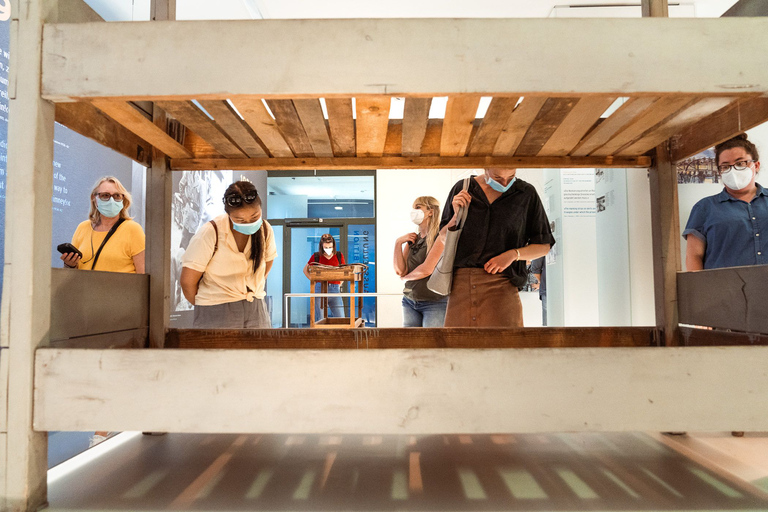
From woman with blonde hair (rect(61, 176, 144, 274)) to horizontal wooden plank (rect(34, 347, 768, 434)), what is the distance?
1730 mm

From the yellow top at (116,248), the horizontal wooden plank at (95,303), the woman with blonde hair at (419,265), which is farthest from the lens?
the woman with blonde hair at (419,265)

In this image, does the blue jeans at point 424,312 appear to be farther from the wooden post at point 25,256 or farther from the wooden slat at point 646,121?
the wooden post at point 25,256

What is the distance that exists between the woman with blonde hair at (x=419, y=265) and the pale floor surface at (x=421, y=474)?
1.65 metres

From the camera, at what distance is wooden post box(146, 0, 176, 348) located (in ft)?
5.63

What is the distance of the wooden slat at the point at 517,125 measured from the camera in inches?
50.7

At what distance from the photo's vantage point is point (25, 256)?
0.91 m

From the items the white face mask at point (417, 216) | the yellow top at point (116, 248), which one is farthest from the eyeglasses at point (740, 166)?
the yellow top at point (116, 248)

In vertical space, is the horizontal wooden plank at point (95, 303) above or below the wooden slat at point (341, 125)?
below

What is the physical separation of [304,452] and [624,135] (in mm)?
1315

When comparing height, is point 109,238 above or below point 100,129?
below

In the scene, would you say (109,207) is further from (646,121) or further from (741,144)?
(741,144)

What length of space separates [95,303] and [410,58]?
41.3 inches

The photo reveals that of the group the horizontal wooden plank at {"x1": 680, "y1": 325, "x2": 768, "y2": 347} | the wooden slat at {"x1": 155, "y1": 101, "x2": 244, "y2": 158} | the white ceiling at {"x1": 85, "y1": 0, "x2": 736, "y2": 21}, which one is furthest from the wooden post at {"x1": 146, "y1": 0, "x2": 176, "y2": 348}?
the white ceiling at {"x1": 85, "y1": 0, "x2": 736, "y2": 21}

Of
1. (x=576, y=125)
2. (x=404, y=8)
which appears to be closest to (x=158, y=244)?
(x=576, y=125)
